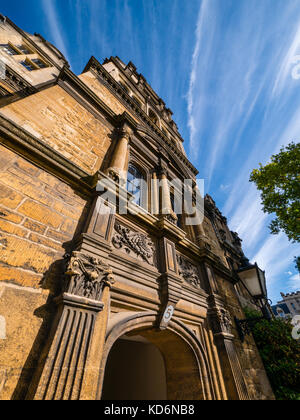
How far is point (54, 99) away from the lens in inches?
173

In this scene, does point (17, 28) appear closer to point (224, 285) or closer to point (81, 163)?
point (81, 163)

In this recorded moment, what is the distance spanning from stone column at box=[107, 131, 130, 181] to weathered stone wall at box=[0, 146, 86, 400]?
1.06m

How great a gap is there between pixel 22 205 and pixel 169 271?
109 inches

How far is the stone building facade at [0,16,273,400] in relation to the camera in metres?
1.86

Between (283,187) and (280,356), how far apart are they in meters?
6.96

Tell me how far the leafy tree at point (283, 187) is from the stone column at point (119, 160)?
25.2 ft

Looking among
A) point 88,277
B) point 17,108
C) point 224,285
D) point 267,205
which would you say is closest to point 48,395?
point 88,277

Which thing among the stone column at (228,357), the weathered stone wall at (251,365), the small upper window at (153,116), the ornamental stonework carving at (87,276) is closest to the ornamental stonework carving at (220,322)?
the stone column at (228,357)

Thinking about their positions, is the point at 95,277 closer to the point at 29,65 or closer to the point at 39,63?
the point at 29,65

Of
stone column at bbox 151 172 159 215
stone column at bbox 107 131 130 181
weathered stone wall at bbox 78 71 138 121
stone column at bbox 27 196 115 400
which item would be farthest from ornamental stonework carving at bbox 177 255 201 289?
weathered stone wall at bbox 78 71 138 121

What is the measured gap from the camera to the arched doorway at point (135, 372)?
4816 mm

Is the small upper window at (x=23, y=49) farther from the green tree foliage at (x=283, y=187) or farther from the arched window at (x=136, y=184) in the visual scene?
the green tree foliage at (x=283, y=187)

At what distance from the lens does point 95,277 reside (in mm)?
2355

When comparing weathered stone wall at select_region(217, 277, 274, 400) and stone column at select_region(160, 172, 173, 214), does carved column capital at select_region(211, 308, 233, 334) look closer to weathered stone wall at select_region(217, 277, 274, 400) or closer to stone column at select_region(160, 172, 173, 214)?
weathered stone wall at select_region(217, 277, 274, 400)
